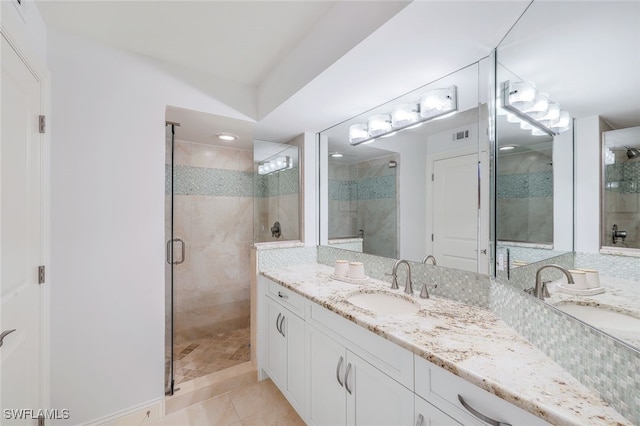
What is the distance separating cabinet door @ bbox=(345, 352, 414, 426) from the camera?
0.98 m

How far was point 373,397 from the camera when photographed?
1.10m

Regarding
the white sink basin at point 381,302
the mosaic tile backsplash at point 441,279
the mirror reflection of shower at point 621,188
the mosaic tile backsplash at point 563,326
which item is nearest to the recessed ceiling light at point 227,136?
the mosaic tile backsplash at point 441,279

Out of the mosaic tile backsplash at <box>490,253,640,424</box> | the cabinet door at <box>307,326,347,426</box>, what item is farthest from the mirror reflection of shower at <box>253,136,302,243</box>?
the mosaic tile backsplash at <box>490,253,640,424</box>

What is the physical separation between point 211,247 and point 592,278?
3088 mm

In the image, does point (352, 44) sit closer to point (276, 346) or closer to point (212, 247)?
point (276, 346)

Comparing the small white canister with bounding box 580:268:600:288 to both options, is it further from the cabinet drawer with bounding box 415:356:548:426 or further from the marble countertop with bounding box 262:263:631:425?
the cabinet drawer with bounding box 415:356:548:426

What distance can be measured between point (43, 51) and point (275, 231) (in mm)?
1851

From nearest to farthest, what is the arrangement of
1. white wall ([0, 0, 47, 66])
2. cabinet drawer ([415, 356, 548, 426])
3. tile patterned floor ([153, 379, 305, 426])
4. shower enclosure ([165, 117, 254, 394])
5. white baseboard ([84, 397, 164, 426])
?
cabinet drawer ([415, 356, 548, 426]) < white wall ([0, 0, 47, 66]) < white baseboard ([84, 397, 164, 426]) < tile patterned floor ([153, 379, 305, 426]) < shower enclosure ([165, 117, 254, 394])

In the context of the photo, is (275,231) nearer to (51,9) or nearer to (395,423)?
(395,423)

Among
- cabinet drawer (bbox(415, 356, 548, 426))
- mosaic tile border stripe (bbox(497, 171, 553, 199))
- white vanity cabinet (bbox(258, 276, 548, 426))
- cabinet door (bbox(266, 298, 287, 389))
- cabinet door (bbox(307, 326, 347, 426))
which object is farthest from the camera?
cabinet door (bbox(266, 298, 287, 389))

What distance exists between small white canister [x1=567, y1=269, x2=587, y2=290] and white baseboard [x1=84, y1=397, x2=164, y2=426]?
234 cm

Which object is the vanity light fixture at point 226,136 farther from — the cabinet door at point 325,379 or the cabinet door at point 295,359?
the cabinet door at point 325,379

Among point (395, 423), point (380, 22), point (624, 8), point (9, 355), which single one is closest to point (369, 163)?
point (380, 22)

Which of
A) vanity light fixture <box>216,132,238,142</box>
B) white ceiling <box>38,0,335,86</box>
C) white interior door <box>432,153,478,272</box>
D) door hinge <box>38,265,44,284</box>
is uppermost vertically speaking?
white ceiling <box>38,0,335,86</box>
